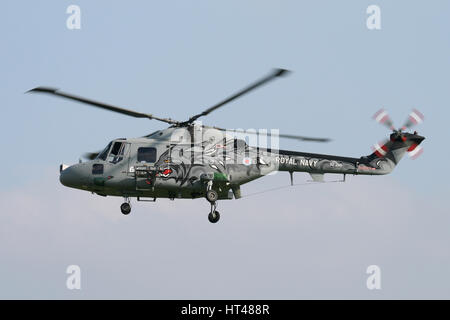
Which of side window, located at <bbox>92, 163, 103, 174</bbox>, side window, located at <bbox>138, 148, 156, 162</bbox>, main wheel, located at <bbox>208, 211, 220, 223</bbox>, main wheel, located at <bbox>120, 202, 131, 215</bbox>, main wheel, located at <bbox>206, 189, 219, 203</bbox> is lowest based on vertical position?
main wheel, located at <bbox>208, 211, 220, 223</bbox>

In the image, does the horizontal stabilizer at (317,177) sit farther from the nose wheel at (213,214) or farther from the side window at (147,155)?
the side window at (147,155)

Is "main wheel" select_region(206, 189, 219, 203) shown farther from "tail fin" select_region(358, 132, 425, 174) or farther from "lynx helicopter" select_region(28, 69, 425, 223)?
"tail fin" select_region(358, 132, 425, 174)

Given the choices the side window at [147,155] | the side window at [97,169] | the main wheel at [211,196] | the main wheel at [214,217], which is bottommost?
the main wheel at [214,217]

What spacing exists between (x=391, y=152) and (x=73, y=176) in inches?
561

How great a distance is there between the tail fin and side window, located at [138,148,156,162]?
9347 mm

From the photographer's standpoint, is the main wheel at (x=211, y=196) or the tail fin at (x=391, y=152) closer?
the main wheel at (x=211, y=196)

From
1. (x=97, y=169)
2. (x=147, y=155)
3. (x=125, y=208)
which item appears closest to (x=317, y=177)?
(x=147, y=155)

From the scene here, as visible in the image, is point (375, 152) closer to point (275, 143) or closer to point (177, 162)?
point (275, 143)

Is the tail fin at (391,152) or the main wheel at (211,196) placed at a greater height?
the tail fin at (391,152)

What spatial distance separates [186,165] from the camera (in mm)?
38875

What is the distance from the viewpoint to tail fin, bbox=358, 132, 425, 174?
41062mm

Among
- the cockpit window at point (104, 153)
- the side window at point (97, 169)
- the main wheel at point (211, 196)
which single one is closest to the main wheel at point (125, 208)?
the side window at point (97, 169)

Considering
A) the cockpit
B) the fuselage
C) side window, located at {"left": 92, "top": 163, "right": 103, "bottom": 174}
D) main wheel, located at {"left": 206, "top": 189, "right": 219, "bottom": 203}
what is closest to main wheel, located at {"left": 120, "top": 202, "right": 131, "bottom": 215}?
the fuselage

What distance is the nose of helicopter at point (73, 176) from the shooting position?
38781 millimetres
